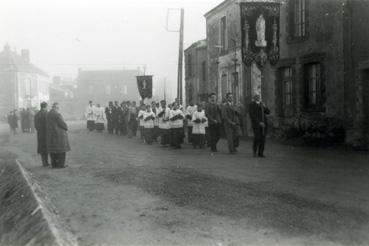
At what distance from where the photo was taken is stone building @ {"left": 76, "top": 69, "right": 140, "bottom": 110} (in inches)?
3713

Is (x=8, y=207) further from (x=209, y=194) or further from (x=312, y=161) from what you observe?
(x=312, y=161)

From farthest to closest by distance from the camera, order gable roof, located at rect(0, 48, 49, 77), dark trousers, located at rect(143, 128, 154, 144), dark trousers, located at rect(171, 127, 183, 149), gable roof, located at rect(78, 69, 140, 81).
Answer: gable roof, located at rect(78, 69, 140, 81)
gable roof, located at rect(0, 48, 49, 77)
dark trousers, located at rect(143, 128, 154, 144)
dark trousers, located at rect(171, 127, 183, 149)

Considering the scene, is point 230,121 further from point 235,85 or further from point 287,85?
point 235,85

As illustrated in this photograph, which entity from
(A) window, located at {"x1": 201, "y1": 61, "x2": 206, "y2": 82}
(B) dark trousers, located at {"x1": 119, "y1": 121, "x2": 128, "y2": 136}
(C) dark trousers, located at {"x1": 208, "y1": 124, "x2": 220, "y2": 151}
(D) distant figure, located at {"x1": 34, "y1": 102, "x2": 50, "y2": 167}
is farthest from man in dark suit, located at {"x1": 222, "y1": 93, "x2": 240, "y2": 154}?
(A) window, located at {"x1": 201, "y1": 61, "x2": 206, "y2": 82}

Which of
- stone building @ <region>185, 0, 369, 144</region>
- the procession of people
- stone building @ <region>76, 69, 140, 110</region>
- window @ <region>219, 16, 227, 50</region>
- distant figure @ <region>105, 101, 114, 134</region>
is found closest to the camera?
the procession of people

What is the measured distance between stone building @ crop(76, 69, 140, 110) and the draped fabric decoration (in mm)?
78281

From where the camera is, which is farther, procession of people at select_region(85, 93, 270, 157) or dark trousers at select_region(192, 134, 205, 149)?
dark trousers at select_region(192, 134, 205, 149)

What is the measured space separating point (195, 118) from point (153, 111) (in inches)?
160

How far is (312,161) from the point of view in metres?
13.0

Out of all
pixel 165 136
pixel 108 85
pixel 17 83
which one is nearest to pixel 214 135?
pixel 165 136

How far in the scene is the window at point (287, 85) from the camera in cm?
2180

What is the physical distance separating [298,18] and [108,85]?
7655 centimetres

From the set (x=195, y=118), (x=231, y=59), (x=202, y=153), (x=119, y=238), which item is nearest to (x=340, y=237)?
(x=119, y=238)

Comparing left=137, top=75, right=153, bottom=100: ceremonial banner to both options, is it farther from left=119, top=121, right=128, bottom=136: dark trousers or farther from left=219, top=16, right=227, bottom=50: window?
left=219, top=16, right=227, bottom=50: window
